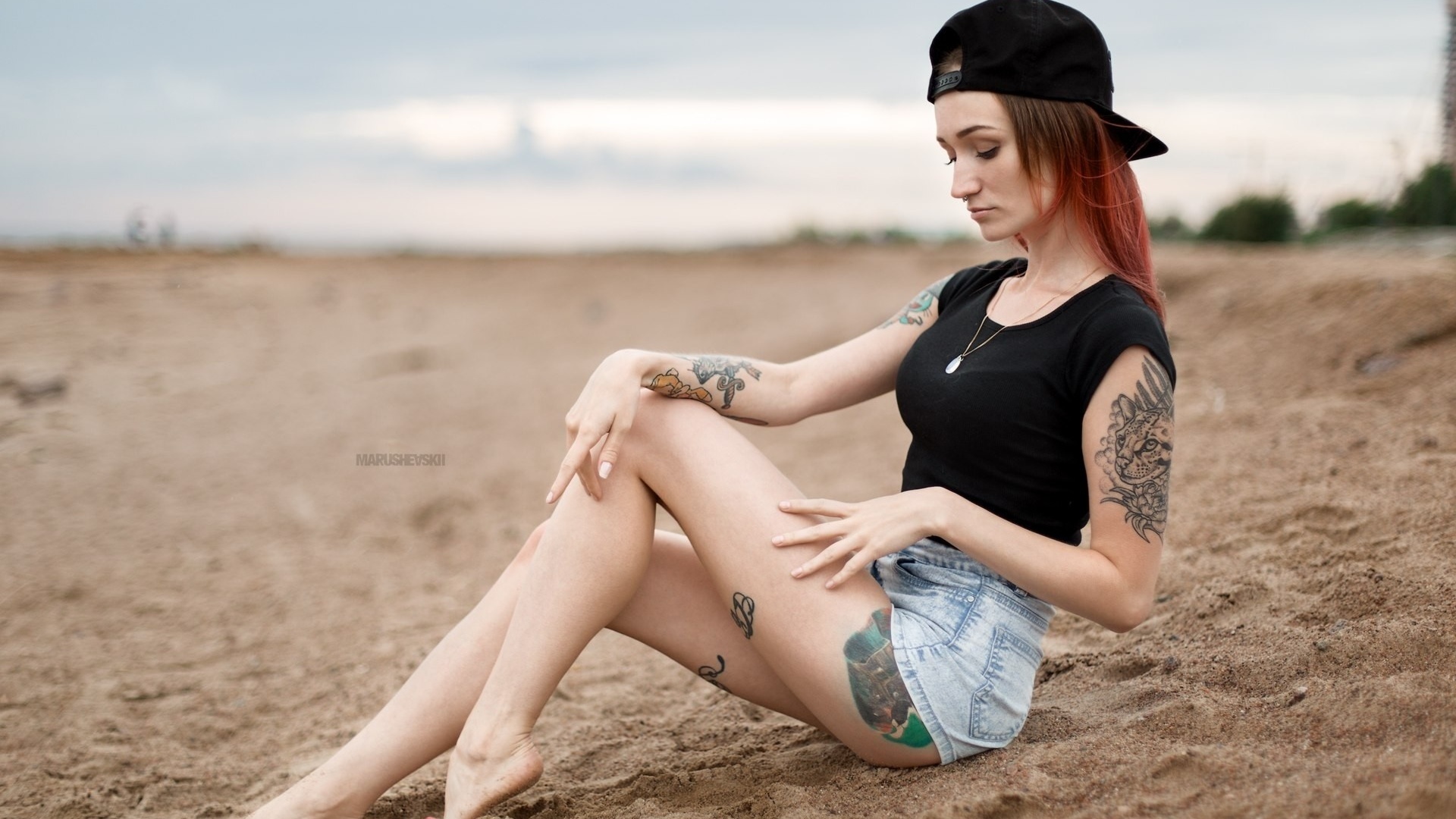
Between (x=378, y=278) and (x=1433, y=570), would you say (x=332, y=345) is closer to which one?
(x=378, y=278)

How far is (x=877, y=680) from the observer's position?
1.97 m

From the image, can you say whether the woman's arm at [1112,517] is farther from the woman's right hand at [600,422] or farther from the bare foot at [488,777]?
the bare foot at [488,777]

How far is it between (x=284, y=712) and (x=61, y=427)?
14.8 ft

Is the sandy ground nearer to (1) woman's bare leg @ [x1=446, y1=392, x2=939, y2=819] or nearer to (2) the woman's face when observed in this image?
(1) woman's bare leg @ [x1=446, y1=392, x2=939, y2=819]

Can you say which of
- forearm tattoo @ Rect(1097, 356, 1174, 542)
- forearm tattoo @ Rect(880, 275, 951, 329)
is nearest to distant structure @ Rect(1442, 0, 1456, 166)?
forearm tattoo @ Rect(880, 275, 951, 329)

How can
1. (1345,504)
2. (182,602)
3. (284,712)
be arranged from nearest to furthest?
1. (1345,504)
2. (284,712)
3. (182,602)

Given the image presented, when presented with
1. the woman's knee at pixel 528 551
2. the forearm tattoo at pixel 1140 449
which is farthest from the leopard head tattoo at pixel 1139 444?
the woman's knee at pixel 528 551

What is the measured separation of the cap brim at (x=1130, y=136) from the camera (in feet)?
6.66

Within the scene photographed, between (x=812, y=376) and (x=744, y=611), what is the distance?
62cm

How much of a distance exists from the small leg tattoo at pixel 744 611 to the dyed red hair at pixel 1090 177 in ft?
3.03

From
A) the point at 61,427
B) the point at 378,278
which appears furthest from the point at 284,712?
the point at 378,278

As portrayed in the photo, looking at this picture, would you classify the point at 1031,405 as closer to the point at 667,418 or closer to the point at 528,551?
the point at 667,418

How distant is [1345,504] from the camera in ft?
10.3
